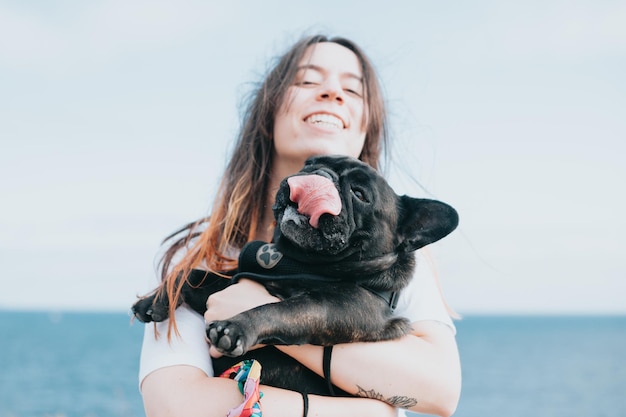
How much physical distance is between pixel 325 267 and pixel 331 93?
124 centimetres

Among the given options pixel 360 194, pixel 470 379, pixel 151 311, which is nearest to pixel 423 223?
Result: pixel 360 194

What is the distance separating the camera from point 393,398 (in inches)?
105

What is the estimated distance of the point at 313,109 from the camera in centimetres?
350

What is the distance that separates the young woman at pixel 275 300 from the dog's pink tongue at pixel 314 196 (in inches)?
17.8

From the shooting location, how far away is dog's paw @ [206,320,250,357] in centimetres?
221

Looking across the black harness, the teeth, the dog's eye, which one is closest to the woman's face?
the teeth

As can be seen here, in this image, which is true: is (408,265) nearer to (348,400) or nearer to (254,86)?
(348,400)

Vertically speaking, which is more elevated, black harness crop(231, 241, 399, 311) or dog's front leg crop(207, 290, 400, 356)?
black harness crop(231, 241, 399, 311)

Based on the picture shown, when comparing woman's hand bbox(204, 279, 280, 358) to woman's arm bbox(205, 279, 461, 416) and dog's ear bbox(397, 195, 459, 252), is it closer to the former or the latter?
woman's arm bbox(205, 279, 461, 416)

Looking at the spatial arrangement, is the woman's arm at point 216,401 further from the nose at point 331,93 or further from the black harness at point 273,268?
the nose at point 331,93

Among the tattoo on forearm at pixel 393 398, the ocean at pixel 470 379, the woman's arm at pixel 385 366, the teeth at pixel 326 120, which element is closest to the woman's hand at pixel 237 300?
the woman's arm at pixel 385 366

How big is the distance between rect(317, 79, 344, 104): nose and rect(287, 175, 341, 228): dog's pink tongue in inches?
43.2

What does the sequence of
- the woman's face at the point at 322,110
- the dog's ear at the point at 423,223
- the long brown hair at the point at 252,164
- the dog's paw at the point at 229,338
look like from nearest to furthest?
the dog's paw at the point at 229,338
the dog's ear at the point at 423,223
the long brown hair at the point at 252,164
the woman's face at the point at 322,110

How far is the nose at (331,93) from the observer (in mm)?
3531
